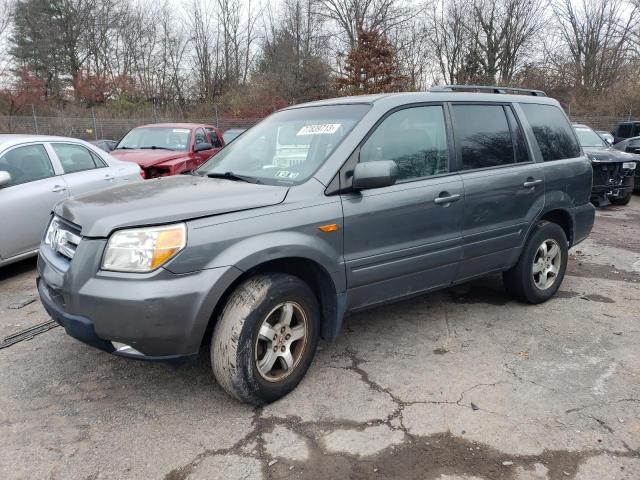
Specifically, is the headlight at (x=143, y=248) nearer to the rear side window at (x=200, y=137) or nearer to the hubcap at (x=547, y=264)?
the hubcap at (x=547, y=264)

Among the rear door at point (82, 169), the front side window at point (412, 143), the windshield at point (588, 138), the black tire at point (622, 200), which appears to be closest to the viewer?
the front side window at point (412, 143)

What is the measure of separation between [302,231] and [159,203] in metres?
0.82

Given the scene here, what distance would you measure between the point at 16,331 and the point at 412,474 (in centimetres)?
336

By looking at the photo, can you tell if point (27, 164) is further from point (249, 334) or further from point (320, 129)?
point (249, 334)

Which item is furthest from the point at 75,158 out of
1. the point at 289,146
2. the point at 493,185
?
the point at 493,185

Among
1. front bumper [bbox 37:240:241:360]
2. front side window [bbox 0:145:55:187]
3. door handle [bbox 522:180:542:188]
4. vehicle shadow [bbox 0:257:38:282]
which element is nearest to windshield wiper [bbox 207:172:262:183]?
front bumper [bbox 37:240:241:360]

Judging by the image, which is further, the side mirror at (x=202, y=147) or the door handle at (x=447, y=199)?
the side mirror at (x=202, y=147)

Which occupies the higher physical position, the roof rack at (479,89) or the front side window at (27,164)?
the roof rack at (479,89)

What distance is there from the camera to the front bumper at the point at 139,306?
253cm

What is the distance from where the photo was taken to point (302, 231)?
9.76 ft

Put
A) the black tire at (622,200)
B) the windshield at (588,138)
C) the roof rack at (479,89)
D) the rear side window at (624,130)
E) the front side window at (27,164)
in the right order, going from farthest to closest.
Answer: the rear side window at (624,130) → the windshield at (588,138) → the black tire at (622,200) → the front side window at (27,164) → the roof rack at (479,89)

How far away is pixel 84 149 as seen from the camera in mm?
6570

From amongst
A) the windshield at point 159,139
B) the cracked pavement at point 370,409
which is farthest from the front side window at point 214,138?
the cracked pavement at point 370,409

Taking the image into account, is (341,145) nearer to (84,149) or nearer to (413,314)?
(413,314)
